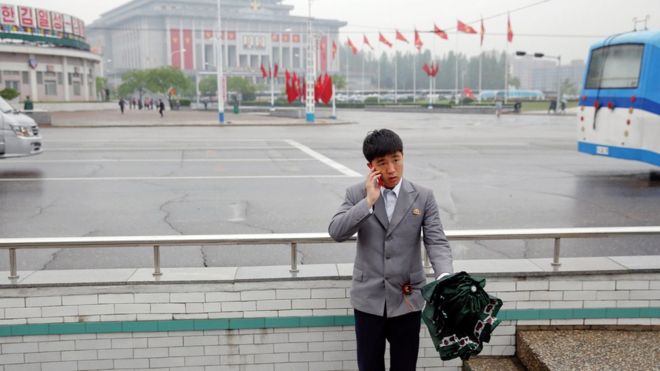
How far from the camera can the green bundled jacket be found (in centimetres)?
278

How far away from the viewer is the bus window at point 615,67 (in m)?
11.7

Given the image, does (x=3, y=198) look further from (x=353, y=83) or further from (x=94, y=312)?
(x=353, y=83)

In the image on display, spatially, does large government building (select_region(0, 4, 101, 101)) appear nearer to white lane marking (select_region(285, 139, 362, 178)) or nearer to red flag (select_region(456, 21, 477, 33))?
red flag (select_region(456, 21, 477, 33))

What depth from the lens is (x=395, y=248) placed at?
3.01 metres

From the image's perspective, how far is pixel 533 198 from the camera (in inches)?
381

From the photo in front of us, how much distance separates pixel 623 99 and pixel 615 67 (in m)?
0.75

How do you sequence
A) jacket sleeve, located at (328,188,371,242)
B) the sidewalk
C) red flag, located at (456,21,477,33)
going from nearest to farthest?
jacket sleeve, located at (328,188,371,242) < the sidewalk < red flag, located at (456,21,477,33)

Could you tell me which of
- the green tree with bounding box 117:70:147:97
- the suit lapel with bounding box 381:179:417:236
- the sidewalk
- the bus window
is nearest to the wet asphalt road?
the bus window

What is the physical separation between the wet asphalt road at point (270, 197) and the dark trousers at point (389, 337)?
8.95 feet

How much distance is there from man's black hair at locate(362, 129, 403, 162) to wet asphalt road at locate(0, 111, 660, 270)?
309cm

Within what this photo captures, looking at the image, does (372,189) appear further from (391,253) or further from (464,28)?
(464,28)

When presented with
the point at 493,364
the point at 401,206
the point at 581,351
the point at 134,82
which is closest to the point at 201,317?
the point at 401,206

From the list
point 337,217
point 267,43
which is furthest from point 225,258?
point 267,43

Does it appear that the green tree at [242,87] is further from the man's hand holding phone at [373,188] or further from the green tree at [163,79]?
the man's hand holding phone at [373,188]
